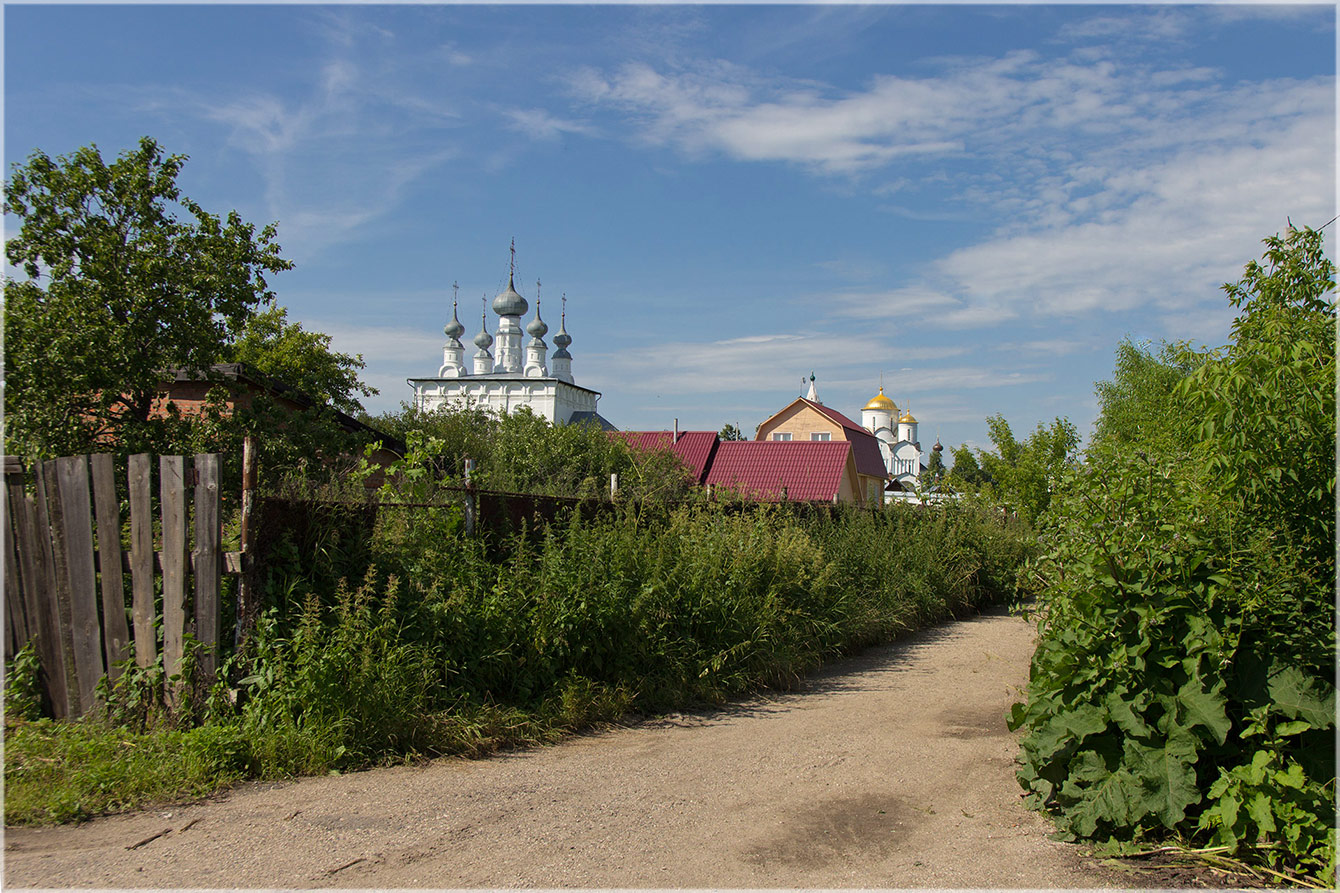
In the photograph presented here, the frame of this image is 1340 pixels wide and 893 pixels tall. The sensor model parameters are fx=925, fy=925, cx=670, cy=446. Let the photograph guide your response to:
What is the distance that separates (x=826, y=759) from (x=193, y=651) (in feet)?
13.2

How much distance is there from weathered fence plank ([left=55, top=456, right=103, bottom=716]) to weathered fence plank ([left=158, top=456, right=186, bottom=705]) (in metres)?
0.53

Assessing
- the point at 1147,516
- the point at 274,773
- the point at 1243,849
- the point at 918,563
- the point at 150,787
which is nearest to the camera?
the point at 1243,849

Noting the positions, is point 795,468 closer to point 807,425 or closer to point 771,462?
point 771,462

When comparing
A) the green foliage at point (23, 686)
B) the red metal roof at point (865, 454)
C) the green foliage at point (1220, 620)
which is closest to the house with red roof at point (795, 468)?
the red metal roof at point (865, 454)

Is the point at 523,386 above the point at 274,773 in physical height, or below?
above

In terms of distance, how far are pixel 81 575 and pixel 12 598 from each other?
0.65 meters

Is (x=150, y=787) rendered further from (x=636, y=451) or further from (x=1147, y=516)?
(x=636, y=451)

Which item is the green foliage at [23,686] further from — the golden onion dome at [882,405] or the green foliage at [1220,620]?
the golden onion dome at [882,405]

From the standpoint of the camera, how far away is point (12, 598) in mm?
6137

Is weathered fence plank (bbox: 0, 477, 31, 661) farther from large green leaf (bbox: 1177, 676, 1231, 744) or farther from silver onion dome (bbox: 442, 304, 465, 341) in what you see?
silver onion dome (bbox: 442, 304, 465, 341)

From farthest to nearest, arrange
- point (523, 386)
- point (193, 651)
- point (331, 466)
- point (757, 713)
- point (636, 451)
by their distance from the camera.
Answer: point (523, 386) < point (636, 451) < point (331, 466) < point (757, 713) < point (193, 651)

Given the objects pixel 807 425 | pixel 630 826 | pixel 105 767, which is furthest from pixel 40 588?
pixel 807 425

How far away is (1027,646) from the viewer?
1123cm

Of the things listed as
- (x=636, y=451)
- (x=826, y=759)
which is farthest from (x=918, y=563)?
(x=636, y=451)
